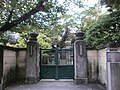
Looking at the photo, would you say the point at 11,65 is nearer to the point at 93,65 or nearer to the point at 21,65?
the point at 21,65

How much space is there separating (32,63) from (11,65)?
1.01 metres

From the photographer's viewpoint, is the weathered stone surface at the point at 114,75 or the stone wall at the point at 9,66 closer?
the weathered stone surface at the point at 114,75

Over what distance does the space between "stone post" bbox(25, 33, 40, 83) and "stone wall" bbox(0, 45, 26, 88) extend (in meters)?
0.55

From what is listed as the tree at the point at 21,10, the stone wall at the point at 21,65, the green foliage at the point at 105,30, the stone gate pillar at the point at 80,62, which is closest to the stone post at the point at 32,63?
the stone wall at the point at 21,65

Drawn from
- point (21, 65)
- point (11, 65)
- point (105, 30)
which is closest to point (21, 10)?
point (11, 65)

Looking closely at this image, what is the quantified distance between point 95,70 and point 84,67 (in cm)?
71

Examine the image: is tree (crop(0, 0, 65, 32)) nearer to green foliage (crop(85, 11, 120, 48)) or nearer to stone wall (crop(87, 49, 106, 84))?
green foliage (crop(85, 11, 120, 48))

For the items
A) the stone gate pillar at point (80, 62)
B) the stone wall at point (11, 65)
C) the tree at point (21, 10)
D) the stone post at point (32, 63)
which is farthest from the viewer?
the stone post at point (32, 63)

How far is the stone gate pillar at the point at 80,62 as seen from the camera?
789cm

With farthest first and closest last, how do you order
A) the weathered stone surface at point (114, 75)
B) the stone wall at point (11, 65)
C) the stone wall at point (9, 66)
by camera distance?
the stone wall at point (9, 66) < the stone wall at point (11, 65) < the weathered stone surface at point (114, 75)

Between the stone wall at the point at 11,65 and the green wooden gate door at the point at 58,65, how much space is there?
1098 mm

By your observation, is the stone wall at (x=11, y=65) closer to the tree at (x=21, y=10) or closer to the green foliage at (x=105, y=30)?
the tree at (x=21, y=10)

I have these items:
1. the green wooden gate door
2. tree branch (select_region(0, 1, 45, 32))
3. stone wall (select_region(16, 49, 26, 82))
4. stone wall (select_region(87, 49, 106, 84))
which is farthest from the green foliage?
stone wall (select_region(16, 49, 26, 82))

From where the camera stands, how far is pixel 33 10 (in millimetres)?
6473
